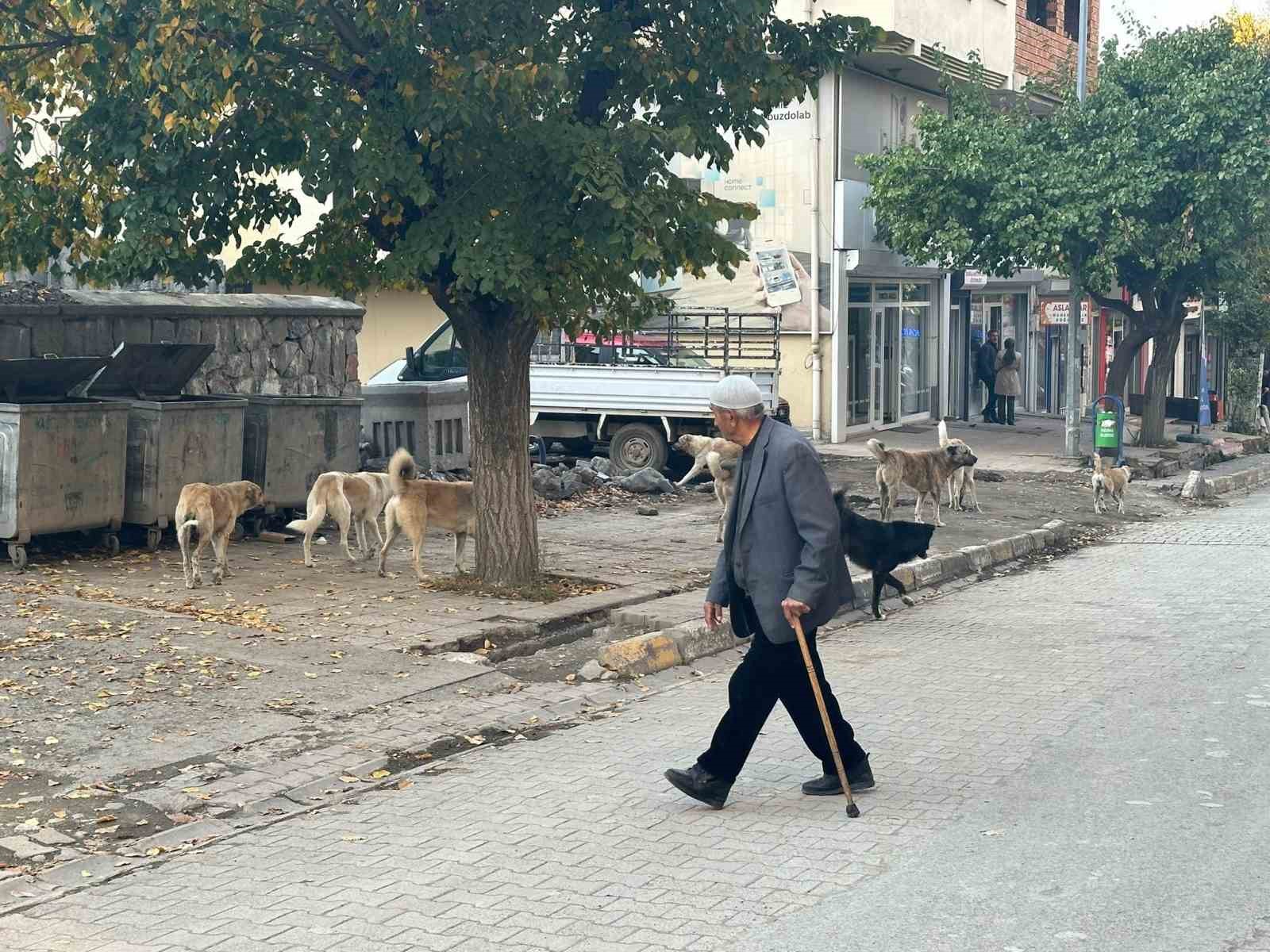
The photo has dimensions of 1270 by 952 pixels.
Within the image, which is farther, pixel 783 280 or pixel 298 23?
pixel 783 280

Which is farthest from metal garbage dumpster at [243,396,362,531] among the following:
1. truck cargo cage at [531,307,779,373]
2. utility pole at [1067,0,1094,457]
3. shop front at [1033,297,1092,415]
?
shop front at [1033,297,1092,415]

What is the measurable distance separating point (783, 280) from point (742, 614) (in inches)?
831

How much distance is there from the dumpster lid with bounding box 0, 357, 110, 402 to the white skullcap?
745 cm

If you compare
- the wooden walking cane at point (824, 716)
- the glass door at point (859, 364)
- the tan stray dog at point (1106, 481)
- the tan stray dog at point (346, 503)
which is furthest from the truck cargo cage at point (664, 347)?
the wooden walking cane at point (824, 716)

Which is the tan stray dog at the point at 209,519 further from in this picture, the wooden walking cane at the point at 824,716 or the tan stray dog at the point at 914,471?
the tan stray dog at the point at 914,471

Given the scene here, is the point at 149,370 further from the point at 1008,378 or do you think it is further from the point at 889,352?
the point at 1008,378

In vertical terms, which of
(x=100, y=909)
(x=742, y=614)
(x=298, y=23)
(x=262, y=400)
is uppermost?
(x=298, y=23)

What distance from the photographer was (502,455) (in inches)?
463

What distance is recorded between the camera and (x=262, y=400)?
13984 millimetres

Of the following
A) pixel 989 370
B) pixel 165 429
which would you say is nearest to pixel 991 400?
pixel 989 370

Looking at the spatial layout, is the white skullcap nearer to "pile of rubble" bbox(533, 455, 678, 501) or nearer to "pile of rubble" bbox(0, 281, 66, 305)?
"pile of rubble" bbox(0, 281, 66, 305)

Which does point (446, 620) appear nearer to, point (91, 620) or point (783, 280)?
point (91, 620)

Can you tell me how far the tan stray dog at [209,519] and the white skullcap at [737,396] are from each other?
19.6 ft

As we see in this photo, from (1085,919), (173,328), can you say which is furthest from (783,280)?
(1085,919)
